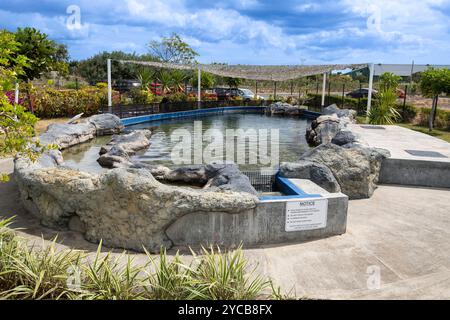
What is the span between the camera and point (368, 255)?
15.6 feet

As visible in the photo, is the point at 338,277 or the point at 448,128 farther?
the point at 448,128

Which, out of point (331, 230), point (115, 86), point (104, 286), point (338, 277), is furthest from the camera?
point (115, 86)

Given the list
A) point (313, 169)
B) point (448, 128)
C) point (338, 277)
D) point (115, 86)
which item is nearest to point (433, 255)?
point (338, 277)

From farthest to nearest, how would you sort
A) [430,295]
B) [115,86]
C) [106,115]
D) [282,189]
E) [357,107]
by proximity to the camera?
1. [115,86]
2. [357,107]
3. [106,115]
4. [282,189]
5. [430,295]

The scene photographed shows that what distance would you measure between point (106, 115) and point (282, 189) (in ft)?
35.4

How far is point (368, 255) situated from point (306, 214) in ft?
3.00

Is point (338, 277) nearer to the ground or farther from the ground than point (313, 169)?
nearer to the ground

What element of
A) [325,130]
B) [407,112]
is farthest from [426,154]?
[407,112]

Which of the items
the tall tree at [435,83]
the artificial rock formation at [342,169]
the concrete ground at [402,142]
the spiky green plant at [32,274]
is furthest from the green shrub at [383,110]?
the spiky green plant at [32,274]

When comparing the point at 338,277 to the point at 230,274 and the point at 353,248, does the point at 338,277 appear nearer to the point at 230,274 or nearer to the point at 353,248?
the point at 353,248

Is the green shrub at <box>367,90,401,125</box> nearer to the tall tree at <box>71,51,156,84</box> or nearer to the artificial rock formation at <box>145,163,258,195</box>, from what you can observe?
the artificial rock formation at <box>145,163,258,195</box>

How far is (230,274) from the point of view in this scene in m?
3.44

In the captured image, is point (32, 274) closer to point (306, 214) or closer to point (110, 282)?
point (110, 282)

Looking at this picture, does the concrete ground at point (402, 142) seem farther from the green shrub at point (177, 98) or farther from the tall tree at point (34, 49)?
the green shrub at point (177, 98)
